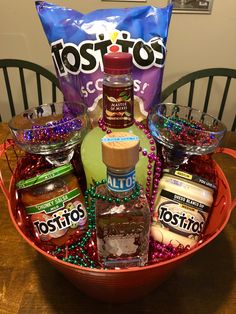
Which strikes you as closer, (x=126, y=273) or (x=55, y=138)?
(x=126, y=273)

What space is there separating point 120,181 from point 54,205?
0.18m

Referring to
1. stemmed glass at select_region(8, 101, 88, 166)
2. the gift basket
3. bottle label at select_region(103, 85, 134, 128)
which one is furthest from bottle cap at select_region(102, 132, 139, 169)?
stemmed glass at select_region(8, 101, 88, 166)

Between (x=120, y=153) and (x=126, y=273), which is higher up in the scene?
(x=120, y=153)

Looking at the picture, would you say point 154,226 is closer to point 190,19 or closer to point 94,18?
point 94,18

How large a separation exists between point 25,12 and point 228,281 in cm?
152

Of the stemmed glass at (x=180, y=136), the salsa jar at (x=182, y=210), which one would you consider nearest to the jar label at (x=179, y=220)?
the salsa jar at (x=182, y=210)

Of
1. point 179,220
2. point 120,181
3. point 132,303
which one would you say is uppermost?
point 120,181

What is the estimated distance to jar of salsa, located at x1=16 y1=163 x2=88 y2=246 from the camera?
514 mm

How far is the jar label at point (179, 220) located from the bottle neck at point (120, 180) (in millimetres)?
143

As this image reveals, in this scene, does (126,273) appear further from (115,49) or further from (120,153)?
(115,49)

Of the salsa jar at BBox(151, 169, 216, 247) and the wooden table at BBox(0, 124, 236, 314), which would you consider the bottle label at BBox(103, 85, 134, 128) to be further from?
the wooden table at BBox(0, 124, 236, 314)

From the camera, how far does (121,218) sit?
17.4 inches

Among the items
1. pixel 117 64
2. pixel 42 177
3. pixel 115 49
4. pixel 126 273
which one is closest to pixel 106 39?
pixel 115 49

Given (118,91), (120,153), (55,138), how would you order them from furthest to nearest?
(55,138) → (118,91) → (120,153)
